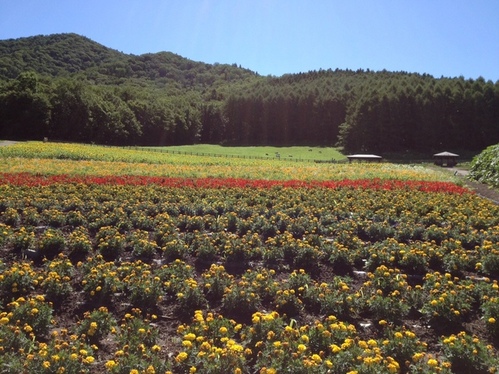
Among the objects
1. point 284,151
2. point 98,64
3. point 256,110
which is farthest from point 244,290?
point 98,64

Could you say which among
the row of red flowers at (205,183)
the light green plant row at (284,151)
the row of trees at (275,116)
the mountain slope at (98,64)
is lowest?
the row of red flowers at (205,183)

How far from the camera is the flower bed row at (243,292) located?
507cm

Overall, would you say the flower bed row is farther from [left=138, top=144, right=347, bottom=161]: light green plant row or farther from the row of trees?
the row of trees

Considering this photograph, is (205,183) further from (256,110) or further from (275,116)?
(256,110)

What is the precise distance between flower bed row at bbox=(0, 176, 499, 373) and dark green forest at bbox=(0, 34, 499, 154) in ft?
198

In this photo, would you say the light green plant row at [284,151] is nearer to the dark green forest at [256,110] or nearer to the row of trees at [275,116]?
the dark green forest at [256,110]

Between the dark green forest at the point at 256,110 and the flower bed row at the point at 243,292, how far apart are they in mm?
60279

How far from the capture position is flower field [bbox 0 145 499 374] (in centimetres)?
506

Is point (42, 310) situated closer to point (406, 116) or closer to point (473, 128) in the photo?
point (406, 116)

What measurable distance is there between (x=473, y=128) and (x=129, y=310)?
78726 millimetres

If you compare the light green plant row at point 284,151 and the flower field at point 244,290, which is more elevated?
the light green plant row at point 284,151

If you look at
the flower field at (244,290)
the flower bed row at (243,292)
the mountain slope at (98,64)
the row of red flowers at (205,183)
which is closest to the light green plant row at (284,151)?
the mountain slope at (98,64)

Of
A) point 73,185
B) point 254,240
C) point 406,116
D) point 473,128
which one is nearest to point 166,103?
point 406,116

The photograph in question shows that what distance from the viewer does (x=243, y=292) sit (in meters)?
6.71
